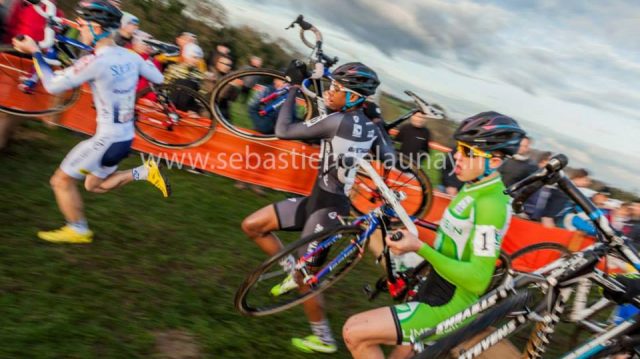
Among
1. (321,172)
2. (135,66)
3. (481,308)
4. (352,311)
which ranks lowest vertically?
(352,311)

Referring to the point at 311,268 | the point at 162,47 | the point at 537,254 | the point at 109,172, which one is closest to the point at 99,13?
the point at 109,172

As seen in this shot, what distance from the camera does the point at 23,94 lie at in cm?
671

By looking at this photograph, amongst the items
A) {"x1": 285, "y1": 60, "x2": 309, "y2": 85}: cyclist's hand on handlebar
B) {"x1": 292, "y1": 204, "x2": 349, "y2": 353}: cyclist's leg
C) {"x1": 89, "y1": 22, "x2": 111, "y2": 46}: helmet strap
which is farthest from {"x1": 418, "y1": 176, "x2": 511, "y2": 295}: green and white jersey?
{"x1": 89, "y1": 22, "x2": 111, "y2": 46}: helmet strap

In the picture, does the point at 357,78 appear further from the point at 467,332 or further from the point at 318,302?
the point at 467,332

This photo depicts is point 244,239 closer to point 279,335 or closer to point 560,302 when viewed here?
point 279,335

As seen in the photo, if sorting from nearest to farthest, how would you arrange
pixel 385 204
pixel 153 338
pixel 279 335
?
pixel 153 338
pixel 385 204
pixel 279 335

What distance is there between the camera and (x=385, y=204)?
3.86m

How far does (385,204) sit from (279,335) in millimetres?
1508

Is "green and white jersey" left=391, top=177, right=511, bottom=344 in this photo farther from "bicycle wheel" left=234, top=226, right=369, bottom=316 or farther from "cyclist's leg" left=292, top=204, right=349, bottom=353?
"cyclist's leg" left=292, top=204, right=349, bottom=353

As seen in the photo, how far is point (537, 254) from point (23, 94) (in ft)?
25.2

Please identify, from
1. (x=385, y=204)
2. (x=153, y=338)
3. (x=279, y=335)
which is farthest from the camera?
(x=279, y=335)

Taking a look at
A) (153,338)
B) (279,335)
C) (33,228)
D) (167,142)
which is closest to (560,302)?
(279,335)

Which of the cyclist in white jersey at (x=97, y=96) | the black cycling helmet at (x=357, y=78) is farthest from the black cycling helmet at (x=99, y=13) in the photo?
the black cycling helmet at (x=357, y=78)

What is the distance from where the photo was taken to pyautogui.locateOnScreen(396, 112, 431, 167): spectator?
7.50m
